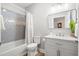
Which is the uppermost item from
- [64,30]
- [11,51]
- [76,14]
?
[76,14]

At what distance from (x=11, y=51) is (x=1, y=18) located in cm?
64

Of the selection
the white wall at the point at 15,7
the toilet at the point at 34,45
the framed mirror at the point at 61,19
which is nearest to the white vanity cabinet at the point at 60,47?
the toilet at the point at 34,45

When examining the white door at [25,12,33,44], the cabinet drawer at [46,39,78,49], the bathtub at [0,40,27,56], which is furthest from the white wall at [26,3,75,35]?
the bathtub at [0,40,27,56]

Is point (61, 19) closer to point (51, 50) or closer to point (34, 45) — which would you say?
point (51, 50)

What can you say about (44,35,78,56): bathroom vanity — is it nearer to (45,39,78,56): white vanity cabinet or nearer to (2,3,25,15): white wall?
(45,39,78,56): white vanity cabinet

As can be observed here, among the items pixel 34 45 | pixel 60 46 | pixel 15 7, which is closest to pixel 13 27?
pixel 15 7

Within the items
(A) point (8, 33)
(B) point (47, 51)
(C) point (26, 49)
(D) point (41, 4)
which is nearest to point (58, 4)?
(D) point (41, 4)

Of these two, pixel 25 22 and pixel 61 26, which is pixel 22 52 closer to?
pixel 25 22

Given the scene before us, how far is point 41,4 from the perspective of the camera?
1196mm

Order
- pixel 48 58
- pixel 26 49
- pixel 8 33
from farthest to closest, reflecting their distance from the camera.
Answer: pixel 8 33
pixel 26 49
pixel 48 58

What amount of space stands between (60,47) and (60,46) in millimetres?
19

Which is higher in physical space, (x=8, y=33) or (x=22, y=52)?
(x=8, y=33)

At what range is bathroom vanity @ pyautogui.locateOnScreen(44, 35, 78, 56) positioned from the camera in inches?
44.1

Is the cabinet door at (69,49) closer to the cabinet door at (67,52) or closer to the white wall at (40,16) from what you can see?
the cabinet door at (67,52)
